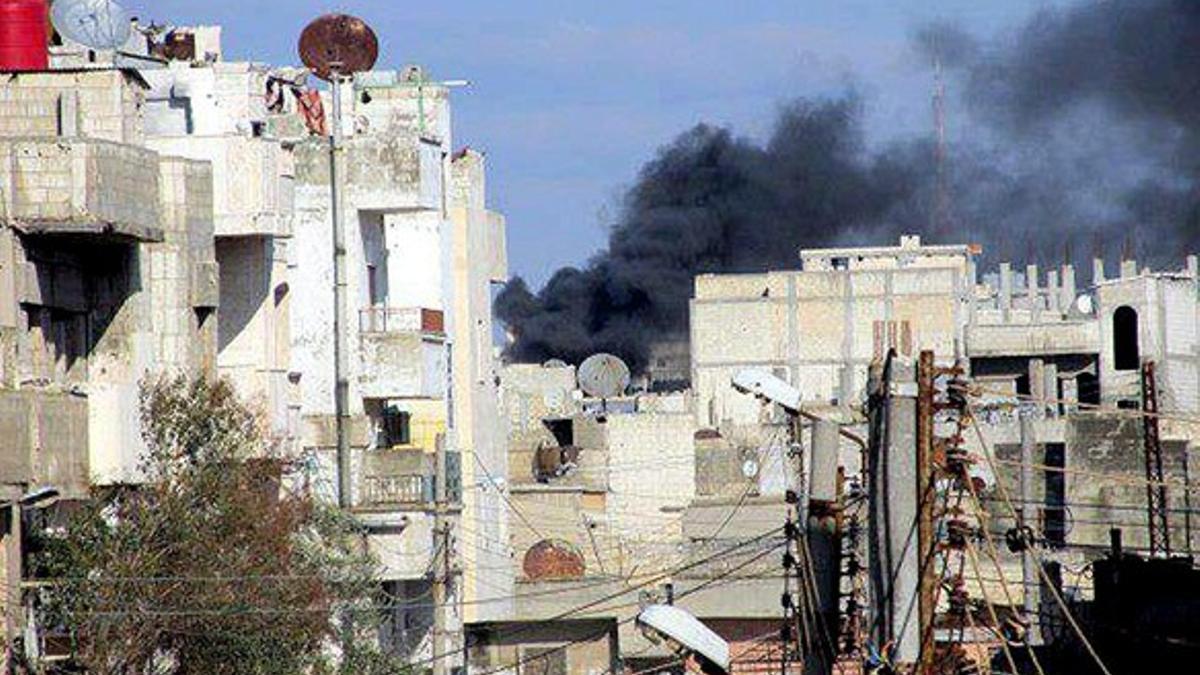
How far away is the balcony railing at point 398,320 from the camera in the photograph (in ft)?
173

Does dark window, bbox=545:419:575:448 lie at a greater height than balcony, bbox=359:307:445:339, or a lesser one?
lesser

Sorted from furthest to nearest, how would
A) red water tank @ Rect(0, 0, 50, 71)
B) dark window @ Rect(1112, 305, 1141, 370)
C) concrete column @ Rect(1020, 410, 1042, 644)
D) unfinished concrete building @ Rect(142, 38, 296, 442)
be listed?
dark window @ Rect(1112, 305, 1141, 370)
concrete column @ Rect(1020, 410, 1042, 644)
unfinished concrete building @ Rect(142, 38, 296, 442)
red water tank @ Rect(0, 0, 50, 71)

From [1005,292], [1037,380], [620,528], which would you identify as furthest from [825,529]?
[1005,292]

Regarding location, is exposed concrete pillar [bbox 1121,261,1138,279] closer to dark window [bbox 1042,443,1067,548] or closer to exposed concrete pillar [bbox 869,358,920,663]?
dark window [bbox 1042,443,1067,548]

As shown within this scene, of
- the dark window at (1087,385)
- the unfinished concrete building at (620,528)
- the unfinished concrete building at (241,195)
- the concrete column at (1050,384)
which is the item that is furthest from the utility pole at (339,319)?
the dark window at (1087,385)

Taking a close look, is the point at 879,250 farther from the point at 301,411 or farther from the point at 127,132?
the point at 127,132

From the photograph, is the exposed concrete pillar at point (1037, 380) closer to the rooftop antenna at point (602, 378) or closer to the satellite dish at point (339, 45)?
the rooftop antenna at point (602, 378)

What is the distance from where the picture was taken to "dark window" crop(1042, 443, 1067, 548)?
253 feet

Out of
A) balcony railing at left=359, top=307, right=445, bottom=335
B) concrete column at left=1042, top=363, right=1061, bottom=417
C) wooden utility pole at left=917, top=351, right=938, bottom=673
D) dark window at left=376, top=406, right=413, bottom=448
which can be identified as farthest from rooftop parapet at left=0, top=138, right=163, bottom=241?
concrete column at left=1042, top=363, right=1061, bottom=417

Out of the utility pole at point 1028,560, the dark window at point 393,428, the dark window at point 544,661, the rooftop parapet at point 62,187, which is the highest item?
the rooftop parapet at point 62,187

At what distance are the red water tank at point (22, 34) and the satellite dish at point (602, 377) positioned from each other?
63331mm

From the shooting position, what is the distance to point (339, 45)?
5788 centimetres

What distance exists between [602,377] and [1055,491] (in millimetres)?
27871

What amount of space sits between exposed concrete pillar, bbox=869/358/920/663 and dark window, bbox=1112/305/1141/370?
7834 centimetres
